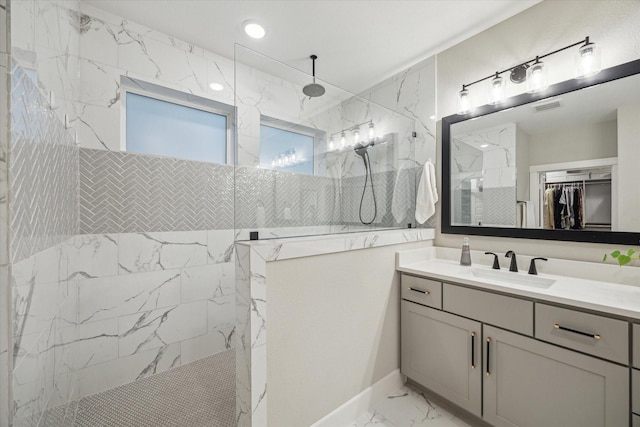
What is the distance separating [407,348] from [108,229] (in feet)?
7.47

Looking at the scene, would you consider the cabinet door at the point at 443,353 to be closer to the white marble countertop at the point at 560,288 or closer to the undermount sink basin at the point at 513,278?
the white marble countertop at the point at 560,288

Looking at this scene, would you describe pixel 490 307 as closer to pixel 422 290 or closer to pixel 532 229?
pixel 422 290

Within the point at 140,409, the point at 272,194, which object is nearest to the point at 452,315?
the point at 272,194

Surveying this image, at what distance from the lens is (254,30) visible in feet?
6.47

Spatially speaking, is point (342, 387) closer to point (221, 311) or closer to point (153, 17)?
point (221, 311)

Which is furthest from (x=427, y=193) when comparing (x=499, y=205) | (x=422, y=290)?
(x=422, y=290)

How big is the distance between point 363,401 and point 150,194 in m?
2.08

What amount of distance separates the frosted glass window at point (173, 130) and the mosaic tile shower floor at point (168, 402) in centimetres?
175

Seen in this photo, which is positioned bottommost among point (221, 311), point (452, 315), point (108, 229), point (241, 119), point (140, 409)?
point (140, 409)

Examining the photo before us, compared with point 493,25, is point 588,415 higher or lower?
lower

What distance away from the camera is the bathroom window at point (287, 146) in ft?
4.86

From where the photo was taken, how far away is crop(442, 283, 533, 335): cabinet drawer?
1.31 metres

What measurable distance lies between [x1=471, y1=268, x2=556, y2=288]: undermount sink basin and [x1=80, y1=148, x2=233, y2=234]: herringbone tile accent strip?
6.68 ft

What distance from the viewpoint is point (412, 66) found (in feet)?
7.91
